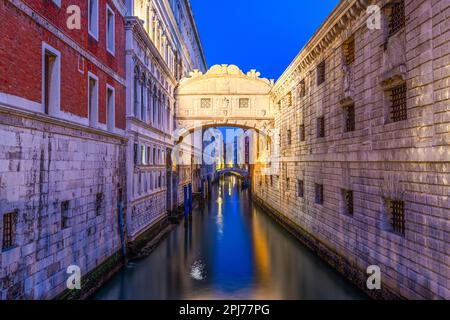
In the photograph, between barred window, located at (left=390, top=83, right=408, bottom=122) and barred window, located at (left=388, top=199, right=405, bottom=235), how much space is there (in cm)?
192

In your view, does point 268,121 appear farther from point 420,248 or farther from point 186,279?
point 420,248

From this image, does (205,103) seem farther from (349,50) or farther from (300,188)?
(349,50)

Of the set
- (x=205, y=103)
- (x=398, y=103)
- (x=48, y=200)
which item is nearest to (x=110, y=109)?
(x=48, y=200)

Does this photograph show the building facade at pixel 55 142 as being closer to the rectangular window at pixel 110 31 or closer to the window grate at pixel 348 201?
the rectangular window at pixel 110 31

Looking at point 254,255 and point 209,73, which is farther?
point 209,73

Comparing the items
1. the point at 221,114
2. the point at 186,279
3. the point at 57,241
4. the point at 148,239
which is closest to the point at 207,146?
the point at 221,114

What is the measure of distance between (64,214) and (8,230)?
2.11 meters

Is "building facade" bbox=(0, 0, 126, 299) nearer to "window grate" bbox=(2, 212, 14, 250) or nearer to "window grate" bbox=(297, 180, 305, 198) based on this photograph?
"window grate" bbox=(2, 212, 14, 250)

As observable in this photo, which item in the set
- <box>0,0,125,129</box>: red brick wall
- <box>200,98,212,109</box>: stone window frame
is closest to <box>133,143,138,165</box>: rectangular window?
<box>0,0,125,129</box>: red brick wall

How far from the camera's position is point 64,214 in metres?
8.38

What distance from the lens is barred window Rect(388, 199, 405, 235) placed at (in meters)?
8.00

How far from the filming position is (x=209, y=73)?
2547 centimetres

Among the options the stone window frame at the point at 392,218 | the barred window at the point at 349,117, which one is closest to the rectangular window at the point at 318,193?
the barred window at the point at 349,117

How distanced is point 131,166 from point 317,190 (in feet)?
24.1
